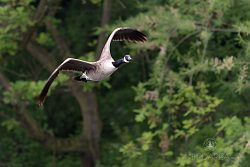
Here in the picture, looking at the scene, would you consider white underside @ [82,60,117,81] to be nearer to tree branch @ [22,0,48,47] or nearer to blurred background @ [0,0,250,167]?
blurred background @ [0,0,250,167]

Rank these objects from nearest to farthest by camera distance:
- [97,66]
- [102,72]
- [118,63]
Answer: [118,63] → [102,72] → [97,66]

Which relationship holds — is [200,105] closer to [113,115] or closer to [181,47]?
[181,47]

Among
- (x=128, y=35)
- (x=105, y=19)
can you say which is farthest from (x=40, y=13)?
(x=128, y=35)

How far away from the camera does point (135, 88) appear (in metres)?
10.7

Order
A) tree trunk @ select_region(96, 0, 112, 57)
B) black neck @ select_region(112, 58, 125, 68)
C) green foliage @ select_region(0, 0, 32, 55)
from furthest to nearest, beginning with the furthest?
tree trunk @ select_region(96, 0, 112, 57), green foliage @ select_region(0, 0, 32, 55), black neck @ select_region(112, 58, 125, 68)

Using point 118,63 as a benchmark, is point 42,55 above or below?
above

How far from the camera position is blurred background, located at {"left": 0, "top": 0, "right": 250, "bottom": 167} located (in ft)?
33.1

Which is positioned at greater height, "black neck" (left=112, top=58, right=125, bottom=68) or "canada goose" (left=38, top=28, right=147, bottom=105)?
"canada goose" (left=38, top=28, right=147, bottom=105)

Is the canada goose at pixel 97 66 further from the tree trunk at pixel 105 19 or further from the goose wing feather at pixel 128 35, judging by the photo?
the tree trunk at pixel 105 19

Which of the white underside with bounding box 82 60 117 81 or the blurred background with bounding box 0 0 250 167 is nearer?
the white underside with bounding box 82 60 117 81

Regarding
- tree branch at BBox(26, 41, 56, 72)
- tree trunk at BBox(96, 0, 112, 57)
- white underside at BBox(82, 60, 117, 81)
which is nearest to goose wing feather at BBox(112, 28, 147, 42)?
white underside at BBox(82, 60, 117, 81)

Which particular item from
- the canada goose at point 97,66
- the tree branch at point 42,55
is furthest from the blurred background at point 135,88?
the canada goose at point 97,66

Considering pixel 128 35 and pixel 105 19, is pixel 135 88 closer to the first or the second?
pixel 105 19

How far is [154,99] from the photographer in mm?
10625
